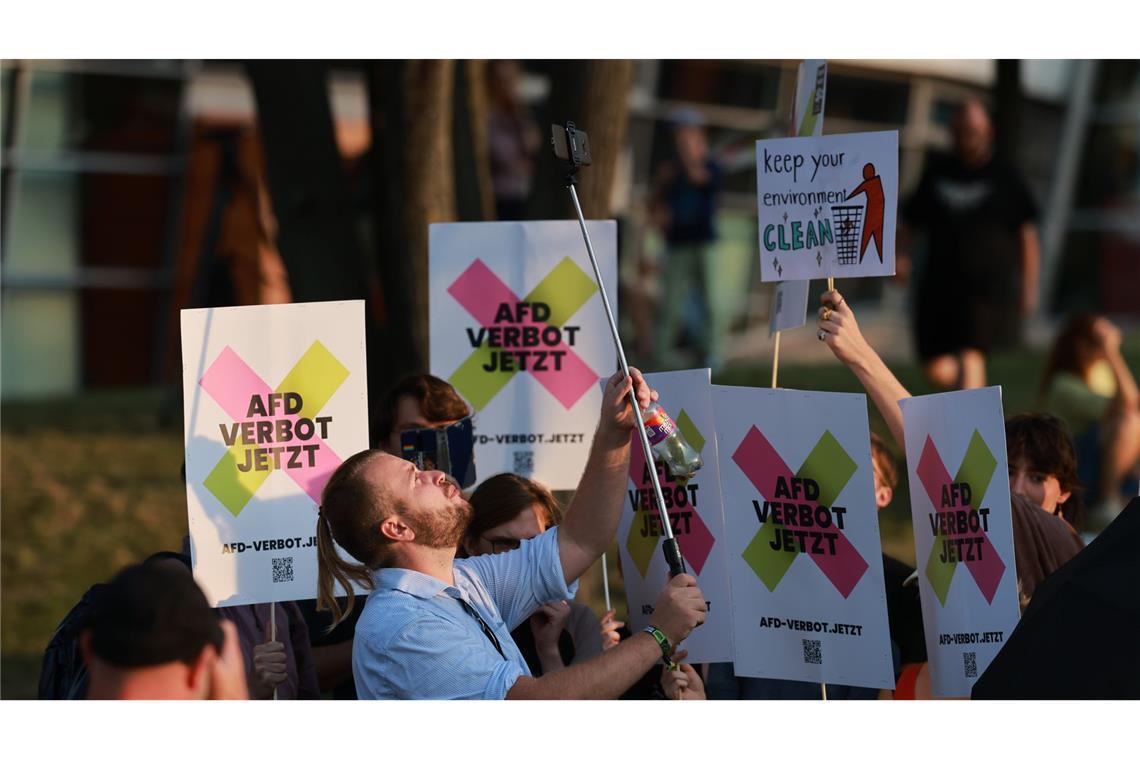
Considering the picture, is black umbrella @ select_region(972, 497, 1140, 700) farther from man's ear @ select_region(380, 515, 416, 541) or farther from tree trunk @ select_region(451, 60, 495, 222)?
tree trunk @ select_region(451, 60, 495, 222)

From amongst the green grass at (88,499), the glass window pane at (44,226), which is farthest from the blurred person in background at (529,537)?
the glass window pane at (44,226)

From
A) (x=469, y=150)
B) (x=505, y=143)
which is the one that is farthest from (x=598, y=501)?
(x=505, y=143)

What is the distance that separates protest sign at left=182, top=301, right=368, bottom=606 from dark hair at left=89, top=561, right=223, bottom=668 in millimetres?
1408

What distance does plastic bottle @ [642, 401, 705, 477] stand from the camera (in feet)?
12.5

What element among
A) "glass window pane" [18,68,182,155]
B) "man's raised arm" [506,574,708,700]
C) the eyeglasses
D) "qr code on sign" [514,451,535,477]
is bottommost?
"man's raised arm" [506,574,708,700]

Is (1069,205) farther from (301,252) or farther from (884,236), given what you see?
(884,236)

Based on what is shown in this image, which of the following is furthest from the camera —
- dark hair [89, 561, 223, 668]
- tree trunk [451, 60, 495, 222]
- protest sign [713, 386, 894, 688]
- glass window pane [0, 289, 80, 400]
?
glass window pane [0, 289, 80, 400]

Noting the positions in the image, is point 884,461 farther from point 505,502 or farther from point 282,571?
point 282,571

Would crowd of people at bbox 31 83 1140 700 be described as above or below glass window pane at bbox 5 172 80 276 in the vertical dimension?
below

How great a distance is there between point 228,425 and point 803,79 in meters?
1.93

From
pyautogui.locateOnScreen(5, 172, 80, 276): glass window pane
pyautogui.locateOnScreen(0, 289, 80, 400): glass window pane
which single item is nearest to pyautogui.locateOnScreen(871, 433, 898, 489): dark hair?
pyautogui.locateOnScreen(0, 289, 80, 400): glass window pane

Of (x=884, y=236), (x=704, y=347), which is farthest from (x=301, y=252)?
(x=704, y=347)

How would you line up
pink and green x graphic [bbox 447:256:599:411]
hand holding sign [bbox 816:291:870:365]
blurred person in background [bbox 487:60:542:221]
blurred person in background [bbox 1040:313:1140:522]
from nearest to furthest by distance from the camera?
hand holding sign [bbox 816:291:870:365]
pink and green x graphic [bbox 447:256:599:411]
blurred person in background [bbox 1040:313:1140:522]
blurred person in background [bbox 487:60:542:221]

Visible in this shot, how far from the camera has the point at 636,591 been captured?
4340 mm
